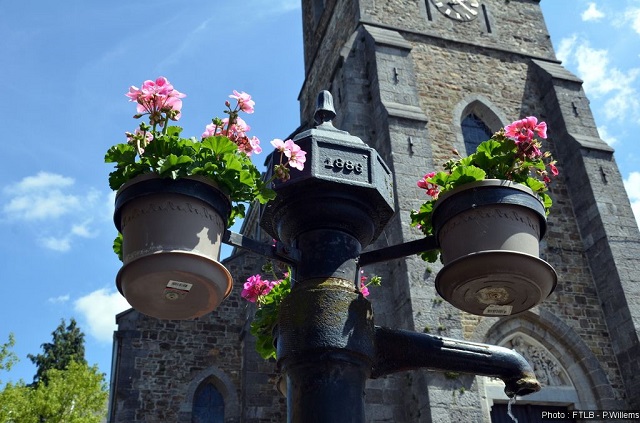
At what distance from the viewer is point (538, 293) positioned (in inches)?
94.8

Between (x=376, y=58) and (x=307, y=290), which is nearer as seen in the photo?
(x=307, y=290)

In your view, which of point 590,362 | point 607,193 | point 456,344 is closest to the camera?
point 456,344

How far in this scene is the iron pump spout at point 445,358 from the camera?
7.63 ft

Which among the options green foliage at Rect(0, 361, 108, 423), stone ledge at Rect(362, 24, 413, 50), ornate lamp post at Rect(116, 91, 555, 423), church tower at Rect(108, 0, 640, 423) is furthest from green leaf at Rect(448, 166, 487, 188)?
green foliage at Rect(0, 361, 108, 423)

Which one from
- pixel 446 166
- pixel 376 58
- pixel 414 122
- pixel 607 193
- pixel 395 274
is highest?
pixel 376 58

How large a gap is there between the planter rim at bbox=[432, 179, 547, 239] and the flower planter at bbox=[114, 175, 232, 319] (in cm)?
90

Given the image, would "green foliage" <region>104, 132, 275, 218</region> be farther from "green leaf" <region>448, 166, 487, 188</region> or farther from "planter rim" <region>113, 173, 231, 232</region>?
"green leaf" <region>448, 166, 487, 188</region>

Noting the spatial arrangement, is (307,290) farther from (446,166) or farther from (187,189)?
(446,166)

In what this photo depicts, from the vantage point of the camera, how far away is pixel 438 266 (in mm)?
9914

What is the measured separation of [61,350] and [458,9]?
26444 millimetres

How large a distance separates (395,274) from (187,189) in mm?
8119

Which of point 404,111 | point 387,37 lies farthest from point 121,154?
point 387,37

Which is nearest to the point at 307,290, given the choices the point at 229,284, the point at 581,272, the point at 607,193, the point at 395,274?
the point at 229,284

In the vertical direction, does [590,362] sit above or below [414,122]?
below
